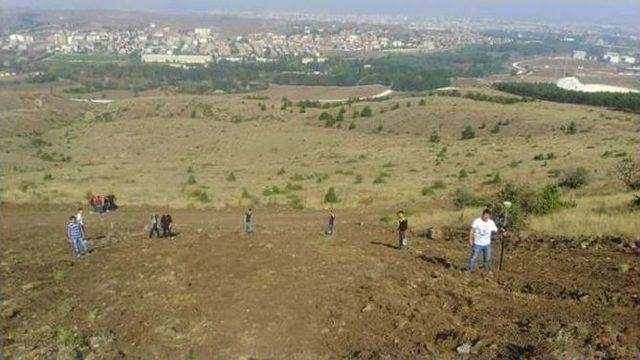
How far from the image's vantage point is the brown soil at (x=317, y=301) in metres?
10.2

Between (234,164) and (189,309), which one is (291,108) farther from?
(189,309)

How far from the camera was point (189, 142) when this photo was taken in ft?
226

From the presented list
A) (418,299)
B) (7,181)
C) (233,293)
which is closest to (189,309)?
(233,293)

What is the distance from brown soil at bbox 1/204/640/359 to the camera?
33.6 feet

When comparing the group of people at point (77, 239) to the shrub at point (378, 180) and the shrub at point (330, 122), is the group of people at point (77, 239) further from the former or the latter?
the shrub at point (330, 122)

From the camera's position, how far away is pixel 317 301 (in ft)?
39.4

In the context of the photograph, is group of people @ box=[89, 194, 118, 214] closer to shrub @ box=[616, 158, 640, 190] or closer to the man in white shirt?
the man in white shirt

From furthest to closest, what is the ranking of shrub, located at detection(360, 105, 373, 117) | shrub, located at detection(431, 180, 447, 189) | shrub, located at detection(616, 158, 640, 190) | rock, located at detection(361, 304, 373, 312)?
shrub, located at detection(360, 105, 373, 117), shrub, located at detection(431, 180, 447, 189), shrub, located at detection(616, 158, 640, 190), rock, located at detection(361, 304, 373, 312)

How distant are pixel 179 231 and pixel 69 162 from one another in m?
41.7

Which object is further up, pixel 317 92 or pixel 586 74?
pixel 317 92

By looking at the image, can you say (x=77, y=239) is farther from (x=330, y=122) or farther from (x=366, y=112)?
(x=366, y=112)

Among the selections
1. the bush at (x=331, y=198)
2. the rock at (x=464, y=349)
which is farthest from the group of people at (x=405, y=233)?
the bush at (x=331, y=198)

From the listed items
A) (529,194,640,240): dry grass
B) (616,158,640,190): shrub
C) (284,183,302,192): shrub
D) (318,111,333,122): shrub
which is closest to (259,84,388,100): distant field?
(318,111,333,122): shrub

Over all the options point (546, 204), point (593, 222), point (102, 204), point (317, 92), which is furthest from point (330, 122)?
point (593, 222)
